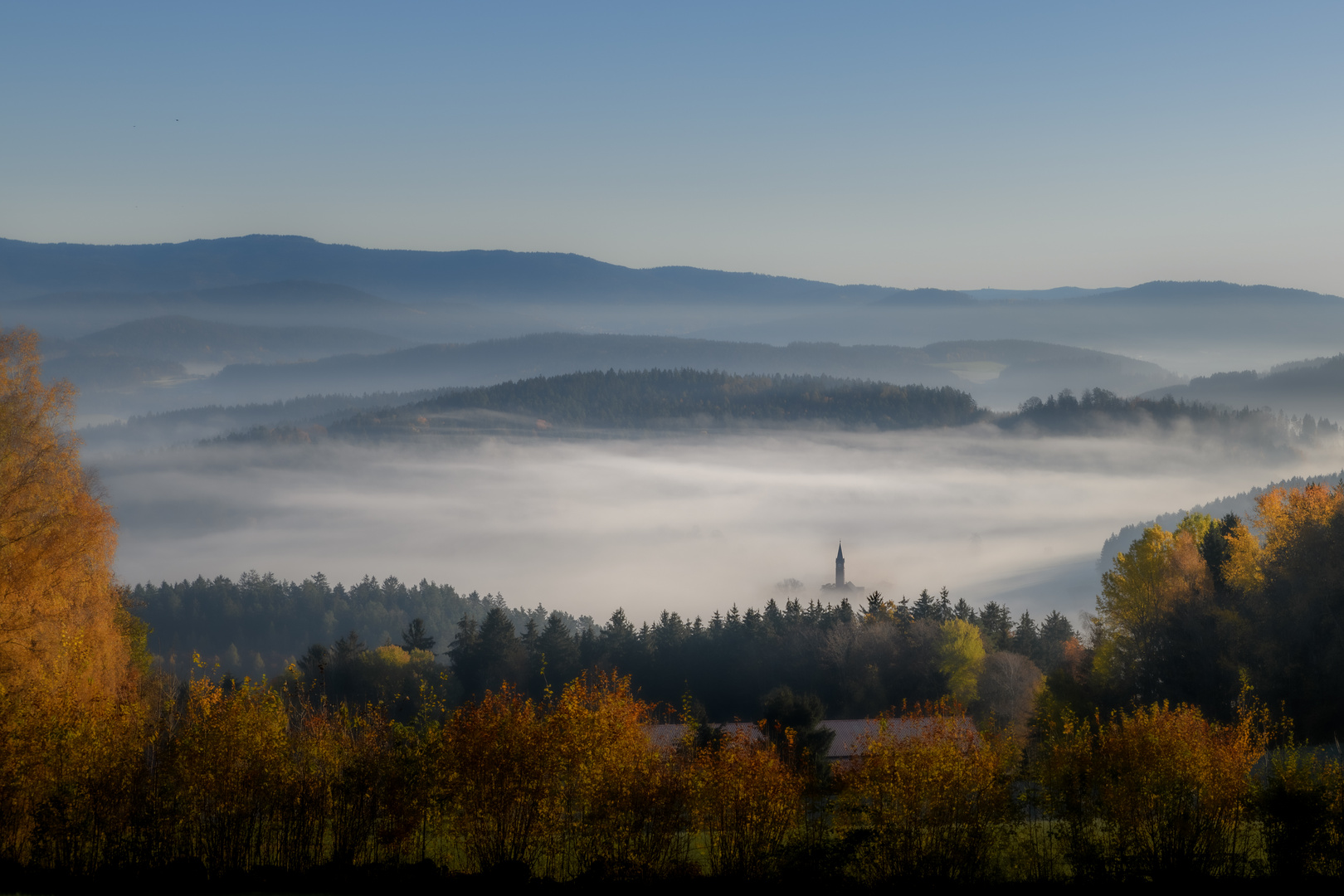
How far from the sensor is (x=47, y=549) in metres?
23.9

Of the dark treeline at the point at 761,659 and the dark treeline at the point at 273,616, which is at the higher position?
the dark treeline at the point at 761,659

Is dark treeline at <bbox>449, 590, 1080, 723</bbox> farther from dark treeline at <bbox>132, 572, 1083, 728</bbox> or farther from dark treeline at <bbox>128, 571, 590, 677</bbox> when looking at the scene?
dark treeline at <bbox>128, 571, 590, 677</bbox>

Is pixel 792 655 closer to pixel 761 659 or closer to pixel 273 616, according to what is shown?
pixel 761 659

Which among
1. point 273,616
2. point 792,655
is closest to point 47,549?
point 792,655

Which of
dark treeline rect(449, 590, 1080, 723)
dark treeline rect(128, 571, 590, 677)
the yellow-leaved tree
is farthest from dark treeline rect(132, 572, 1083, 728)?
dark treeline rect(128, 571, 590, 677)

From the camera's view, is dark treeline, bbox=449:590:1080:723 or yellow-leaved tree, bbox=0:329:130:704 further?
dark treeline, bbox=449:590:1080:723

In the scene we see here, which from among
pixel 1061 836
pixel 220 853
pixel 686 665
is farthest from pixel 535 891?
pixel 686 665

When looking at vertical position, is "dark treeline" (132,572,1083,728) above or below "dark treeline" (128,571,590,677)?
above

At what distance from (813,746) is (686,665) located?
36199 millimetres

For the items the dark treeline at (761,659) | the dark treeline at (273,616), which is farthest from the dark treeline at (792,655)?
the dark treeline at (273,616)

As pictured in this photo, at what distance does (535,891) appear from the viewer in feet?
69.4

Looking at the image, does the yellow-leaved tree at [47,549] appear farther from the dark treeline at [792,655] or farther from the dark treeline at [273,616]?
the dark treeline at [273,616]

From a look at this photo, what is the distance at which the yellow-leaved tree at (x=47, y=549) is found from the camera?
23078 mm

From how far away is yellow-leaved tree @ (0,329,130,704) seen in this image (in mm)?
23078
